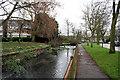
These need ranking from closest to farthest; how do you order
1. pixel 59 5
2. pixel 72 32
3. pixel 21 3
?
pixel 21 3 < pixel 59 5 < pixel 72 32

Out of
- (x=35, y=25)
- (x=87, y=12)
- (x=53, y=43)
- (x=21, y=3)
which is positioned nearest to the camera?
(x=21, y=3)

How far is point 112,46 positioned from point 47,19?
579 inches

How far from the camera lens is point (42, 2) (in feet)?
39.9

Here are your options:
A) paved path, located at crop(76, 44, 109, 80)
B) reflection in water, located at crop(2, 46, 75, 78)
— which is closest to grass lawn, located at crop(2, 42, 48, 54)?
reflection in water, located at crop(2, 46, 75, 78)

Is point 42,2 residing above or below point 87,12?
below

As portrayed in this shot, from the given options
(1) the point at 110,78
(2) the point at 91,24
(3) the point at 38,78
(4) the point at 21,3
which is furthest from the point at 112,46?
(2) the point at 91,24

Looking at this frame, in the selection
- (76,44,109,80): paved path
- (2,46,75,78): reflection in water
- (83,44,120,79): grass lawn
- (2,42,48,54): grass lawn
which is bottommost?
(2,46,75,78): reflection in water

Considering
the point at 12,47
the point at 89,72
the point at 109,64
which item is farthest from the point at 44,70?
the point at 12,47

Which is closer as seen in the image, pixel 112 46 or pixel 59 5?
pixel 112 46

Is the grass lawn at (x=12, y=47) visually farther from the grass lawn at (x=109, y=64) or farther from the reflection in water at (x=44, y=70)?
the grass lawn at (x=109, y=64)

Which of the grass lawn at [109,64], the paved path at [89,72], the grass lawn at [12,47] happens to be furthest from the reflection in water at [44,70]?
the grass lawn at [12,47]

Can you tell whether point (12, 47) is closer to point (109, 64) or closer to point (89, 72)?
point (89, 72)

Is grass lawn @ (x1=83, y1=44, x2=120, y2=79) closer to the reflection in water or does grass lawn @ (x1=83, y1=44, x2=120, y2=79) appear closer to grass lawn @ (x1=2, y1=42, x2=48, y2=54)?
the reflection in water

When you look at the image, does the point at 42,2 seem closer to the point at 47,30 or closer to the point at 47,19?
the point at 47,19
